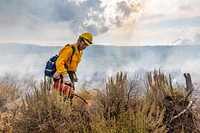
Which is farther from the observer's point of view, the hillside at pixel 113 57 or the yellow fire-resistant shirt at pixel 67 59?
the hillside at pixel 113 57

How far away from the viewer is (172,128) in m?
5.97

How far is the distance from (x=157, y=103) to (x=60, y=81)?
6.38 ft

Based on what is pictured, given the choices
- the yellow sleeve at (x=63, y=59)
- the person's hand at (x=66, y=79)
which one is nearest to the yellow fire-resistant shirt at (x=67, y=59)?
the yellow sleeve at (x=63, y=59)

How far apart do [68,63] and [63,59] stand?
0.34m

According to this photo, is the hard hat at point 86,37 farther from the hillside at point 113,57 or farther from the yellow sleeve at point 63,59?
the hillside at point 113,57

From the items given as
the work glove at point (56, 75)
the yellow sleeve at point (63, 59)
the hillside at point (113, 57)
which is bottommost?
the work glove at point (56, 75)

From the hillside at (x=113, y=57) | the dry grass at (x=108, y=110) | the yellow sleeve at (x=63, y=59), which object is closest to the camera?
the dry grass at (x=108, y=110)

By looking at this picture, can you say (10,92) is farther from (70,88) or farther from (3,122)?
(70,88)

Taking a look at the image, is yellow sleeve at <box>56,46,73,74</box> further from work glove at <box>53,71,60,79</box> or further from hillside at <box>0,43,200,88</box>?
hillside at <box>0,43,200,88</box>

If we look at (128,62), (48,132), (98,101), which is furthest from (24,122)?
(128,62)

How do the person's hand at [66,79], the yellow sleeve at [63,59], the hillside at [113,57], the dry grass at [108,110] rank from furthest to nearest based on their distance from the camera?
1. the hillside at [113,57]
2. the person's hand at [66,79]
3. the yellow sleeve at [63,59]
4. the dry grass at [108,110]

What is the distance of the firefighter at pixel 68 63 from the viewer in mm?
6242

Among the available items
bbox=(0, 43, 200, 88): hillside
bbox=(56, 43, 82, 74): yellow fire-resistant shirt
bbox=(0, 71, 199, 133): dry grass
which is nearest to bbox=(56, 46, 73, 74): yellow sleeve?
bbox=(56, 43, 82, 74): yellow fire-resistant shirt

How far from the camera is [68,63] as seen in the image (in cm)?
657
